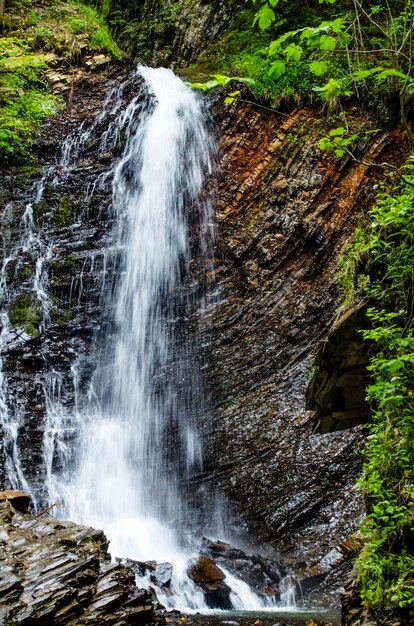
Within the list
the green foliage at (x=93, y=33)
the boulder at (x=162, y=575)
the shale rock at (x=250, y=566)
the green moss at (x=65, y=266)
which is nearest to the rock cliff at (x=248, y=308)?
the green moss at (x=65, y=266)

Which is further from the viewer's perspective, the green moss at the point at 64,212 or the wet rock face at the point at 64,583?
the green moss at the point at 64,212

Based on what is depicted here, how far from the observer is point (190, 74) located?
45.5ft

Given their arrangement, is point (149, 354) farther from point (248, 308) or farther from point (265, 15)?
point (265, 15)

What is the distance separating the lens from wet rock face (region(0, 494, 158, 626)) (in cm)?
447

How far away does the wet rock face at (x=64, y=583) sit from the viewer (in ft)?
14.7

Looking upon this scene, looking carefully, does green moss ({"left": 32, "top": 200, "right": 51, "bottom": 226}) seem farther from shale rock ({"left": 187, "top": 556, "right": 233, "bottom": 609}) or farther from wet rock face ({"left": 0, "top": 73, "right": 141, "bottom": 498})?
shale rock ({"left": 187, "top": 556, "right": 233, "bottom": 609})

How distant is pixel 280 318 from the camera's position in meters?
9.61

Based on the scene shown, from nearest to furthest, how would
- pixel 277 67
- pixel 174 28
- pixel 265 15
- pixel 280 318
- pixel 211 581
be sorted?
pixel 265 15 → pixel 277 67 → pixel 211 581 → pixel 280 318 → pixel 174 28

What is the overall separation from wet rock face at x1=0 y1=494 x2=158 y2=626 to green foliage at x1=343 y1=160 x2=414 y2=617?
2.22 metres

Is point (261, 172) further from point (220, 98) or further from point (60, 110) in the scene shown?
point (60, 110)

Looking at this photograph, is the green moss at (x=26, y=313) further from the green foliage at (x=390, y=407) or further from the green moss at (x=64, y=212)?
the green foliage at (x=390, y=407)

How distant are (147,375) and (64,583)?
16.8ft

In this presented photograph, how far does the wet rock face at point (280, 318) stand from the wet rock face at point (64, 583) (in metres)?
3.41

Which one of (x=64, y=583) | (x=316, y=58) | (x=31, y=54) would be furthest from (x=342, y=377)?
(x=31, y=54)
